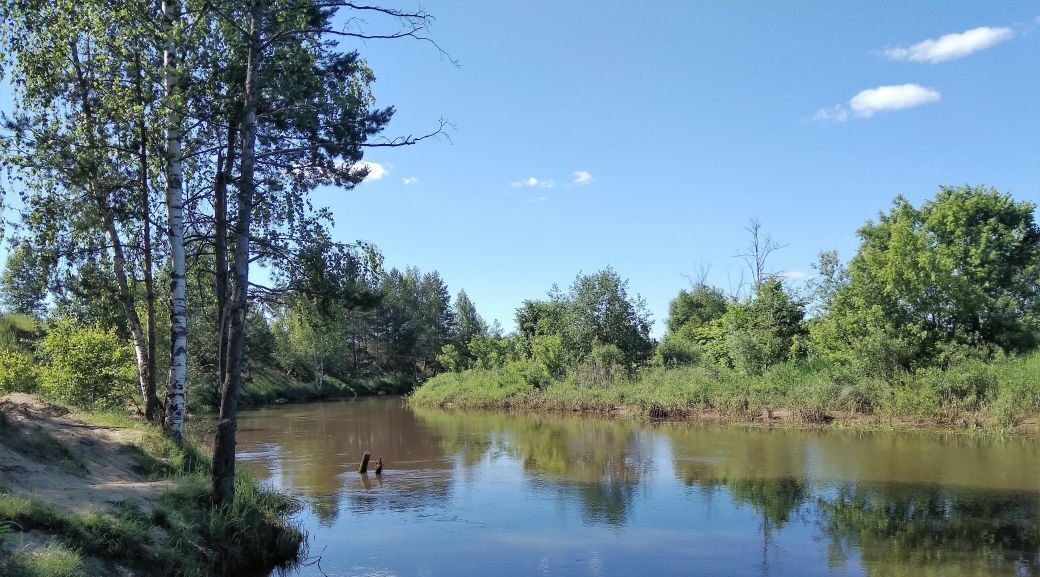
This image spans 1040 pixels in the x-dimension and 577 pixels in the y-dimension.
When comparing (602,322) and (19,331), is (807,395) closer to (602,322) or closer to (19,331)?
(602,322)

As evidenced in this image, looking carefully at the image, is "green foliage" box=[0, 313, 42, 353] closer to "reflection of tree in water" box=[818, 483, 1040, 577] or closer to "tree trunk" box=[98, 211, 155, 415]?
"tree trunk" box=[98, 211, 155, 415]

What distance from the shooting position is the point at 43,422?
1061cm

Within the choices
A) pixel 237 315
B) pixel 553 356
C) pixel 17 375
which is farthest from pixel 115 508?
pixel 553 356

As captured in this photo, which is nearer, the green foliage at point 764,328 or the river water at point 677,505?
the river water at point 677,505

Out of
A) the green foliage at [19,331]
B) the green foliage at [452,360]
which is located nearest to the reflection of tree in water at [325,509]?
the green foliage at [19,331]

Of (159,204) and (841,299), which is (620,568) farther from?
(841,299)

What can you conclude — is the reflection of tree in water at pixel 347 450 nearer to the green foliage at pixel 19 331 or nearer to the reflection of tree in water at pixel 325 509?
the reflection of tree in water at pixel 325 509

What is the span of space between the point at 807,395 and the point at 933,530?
15.6 metres

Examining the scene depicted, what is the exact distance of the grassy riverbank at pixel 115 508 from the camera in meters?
6.61

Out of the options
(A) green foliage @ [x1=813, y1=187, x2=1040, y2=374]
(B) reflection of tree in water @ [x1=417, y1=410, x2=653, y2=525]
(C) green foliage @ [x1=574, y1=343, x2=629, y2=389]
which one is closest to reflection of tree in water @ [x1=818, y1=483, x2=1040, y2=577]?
(B) reflection of tree in water @ [x1=417, y1=410, x2=653, y2=525]

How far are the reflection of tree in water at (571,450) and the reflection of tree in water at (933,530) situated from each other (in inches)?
170

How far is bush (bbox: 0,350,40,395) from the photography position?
16.0 metres

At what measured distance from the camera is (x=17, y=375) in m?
16.4

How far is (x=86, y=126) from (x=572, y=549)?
11493 millimetres
